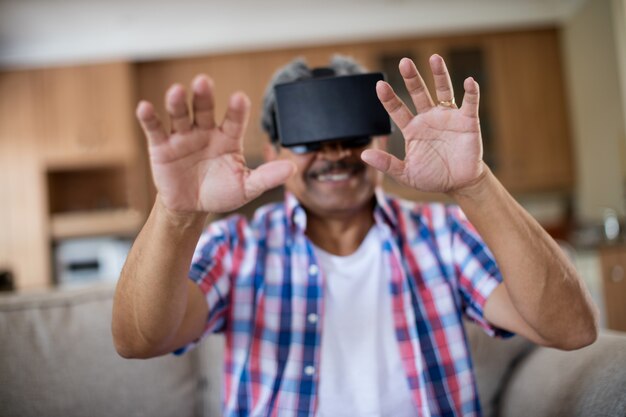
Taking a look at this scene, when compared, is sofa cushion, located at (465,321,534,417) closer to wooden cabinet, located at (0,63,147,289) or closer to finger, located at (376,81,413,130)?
finger, located at (376,81,413,130)

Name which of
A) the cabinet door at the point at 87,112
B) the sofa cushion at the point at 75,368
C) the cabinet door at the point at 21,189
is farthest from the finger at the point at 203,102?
the cabinet door at the point at 21,189

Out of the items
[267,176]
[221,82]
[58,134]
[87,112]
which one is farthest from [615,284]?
[58,134]

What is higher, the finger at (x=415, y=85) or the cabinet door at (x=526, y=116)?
the cabinet door at (x=526, y=116)

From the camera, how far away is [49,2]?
3.26 metres

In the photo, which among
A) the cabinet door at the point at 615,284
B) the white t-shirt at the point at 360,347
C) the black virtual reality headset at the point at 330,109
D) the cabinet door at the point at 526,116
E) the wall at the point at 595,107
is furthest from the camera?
the cabinet door at the point at 526,116

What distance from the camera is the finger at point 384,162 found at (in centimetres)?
69

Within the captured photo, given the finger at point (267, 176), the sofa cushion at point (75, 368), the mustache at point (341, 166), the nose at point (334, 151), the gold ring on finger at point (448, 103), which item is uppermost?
the gold ring on finger at point (448, 103)

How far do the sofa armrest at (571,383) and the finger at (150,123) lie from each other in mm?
775

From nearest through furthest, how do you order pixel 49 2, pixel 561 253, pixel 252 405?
pixel 561 253
pixel 252 405
pixel 49 2

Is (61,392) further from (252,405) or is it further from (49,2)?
(49,2)

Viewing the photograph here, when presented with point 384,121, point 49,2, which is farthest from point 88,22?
point 384,121

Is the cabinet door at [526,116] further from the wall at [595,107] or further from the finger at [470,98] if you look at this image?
the finger at [470,98]

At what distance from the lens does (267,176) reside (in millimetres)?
676

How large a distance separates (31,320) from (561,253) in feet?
3.24
